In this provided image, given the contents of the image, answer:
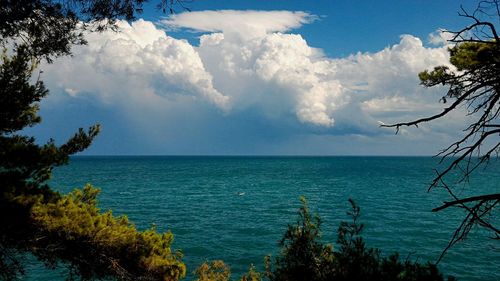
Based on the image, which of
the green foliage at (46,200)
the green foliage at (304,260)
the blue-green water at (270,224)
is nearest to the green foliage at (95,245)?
the green foliage at (46,200)

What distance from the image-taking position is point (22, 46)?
10852 millimetres

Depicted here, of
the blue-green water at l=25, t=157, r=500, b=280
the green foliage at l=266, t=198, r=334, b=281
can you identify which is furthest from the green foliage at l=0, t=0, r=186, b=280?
the blue-green water at l=25, t=157, r=500, b=280

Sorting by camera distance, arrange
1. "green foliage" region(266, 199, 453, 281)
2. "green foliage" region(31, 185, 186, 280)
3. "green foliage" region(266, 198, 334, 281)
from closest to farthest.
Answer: "green foliage" region(266, 199, 453, 281) < "green foliage" region(266, 198, 334, 281) < "green foliage" region(31, 185, 186, 280)

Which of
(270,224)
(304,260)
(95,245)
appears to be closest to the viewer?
(304,260)

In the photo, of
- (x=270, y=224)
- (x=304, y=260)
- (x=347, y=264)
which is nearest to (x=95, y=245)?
(x=304, y=260)

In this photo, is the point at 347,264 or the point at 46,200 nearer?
the point at 347,264

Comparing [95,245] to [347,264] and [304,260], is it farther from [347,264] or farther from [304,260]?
[347,264]

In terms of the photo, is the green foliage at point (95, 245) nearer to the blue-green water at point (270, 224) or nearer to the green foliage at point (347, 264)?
the green foliage at point (347, 264)

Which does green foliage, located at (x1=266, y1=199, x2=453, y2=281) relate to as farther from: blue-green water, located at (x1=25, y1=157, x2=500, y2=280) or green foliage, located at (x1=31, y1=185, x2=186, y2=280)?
green foliage, located at (x1=31, y1=185, x2=186, y2=280)

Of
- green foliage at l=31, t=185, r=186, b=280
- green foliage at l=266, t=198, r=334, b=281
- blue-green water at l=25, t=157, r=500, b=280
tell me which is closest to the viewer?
green foliage at l=266, t=198, r=334, b=281

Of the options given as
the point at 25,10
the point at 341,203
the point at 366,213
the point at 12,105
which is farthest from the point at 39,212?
the point at 341,203

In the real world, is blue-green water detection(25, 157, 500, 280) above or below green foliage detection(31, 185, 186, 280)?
below

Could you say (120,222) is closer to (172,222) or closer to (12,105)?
(12,105)

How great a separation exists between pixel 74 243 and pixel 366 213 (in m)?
50.0
